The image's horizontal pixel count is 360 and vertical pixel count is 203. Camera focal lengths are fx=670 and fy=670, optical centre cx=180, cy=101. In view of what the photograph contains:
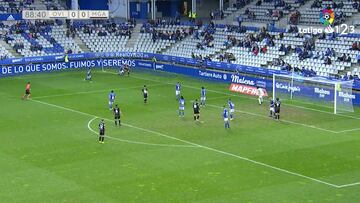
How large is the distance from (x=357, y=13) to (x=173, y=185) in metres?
42.7

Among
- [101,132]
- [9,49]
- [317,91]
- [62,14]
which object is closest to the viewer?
[101,132]

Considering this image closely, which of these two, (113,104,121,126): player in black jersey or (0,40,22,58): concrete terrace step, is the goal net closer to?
(113,104,121,126): player in black jersey

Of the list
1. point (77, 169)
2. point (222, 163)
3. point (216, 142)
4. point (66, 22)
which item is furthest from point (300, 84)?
point (66, 22)

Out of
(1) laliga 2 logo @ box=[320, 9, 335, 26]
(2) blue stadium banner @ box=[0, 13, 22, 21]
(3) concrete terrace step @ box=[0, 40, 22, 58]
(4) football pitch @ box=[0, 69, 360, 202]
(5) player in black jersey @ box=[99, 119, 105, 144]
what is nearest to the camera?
(4) football pitch @ box=[0, 69, 360, 202]

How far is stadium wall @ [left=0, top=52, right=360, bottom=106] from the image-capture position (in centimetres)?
6172

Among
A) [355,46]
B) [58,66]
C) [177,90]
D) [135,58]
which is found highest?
[355,46]

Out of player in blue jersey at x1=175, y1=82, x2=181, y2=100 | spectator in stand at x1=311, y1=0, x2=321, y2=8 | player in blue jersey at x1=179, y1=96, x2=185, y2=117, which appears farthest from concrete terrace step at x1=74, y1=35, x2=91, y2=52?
player in blue jersey at x1=179, y1=96, x2=185, y2=117

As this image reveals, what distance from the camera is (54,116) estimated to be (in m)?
47.1

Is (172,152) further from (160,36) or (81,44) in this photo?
(81,44)

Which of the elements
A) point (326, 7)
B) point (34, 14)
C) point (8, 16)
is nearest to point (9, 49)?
point (34, 14)

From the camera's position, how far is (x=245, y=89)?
2254 inches

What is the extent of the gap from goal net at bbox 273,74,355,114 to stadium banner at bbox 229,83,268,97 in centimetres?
174

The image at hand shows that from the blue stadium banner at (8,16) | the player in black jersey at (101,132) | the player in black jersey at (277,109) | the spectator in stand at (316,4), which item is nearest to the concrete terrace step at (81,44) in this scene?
the blue stadium banner at (8,16)

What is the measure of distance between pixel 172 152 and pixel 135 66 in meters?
40.2
